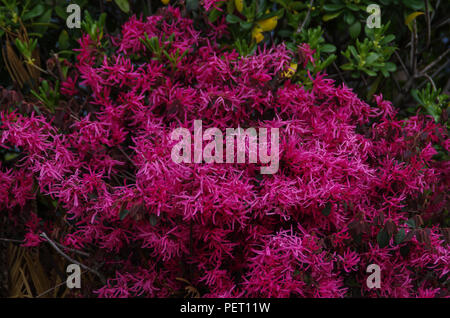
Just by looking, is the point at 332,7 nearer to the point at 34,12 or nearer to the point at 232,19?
the point at 232,19

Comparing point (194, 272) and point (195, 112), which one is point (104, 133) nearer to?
point (195, 112)

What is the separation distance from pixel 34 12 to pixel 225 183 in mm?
1370

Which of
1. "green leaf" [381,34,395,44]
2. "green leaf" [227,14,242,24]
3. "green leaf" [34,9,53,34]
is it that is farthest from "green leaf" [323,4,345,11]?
"green leaf" [34,9,53,34]

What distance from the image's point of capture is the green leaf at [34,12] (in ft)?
7.29

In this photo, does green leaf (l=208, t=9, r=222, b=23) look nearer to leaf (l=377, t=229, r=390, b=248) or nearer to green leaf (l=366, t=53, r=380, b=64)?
green leaf (l=366, t=53, r=380, b=64)

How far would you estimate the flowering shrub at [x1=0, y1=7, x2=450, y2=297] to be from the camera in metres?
1.57

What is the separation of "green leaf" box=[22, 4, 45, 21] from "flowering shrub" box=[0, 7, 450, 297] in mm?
448

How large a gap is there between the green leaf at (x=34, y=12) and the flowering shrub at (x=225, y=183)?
448 millimetres

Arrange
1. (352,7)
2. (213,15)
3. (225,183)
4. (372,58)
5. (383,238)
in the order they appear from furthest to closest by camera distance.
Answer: (352,7)
(372,58)
(213,15)
(383,238)
(225,183)

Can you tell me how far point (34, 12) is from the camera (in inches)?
88.1

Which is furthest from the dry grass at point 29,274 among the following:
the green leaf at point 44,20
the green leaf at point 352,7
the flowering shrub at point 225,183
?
the green leaf at point 352,7

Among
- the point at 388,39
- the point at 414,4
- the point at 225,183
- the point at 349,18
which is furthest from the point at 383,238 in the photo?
the point at 414,4
